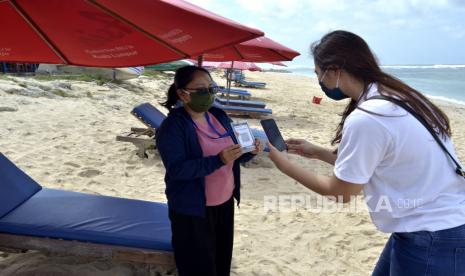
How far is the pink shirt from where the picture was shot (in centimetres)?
235

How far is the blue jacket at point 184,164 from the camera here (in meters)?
2.17

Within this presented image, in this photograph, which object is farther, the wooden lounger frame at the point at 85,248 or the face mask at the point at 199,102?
the wooden lounger frame at the point at 85,248

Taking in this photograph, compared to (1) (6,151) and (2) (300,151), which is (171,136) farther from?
(1) (6,151)

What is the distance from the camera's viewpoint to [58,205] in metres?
3.33

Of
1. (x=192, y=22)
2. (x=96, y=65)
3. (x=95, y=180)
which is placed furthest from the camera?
(x=95, y=180)

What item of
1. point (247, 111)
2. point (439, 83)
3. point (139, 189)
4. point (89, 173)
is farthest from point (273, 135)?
point (439, 83)

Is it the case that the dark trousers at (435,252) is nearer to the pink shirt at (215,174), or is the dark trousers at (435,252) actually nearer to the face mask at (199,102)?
the pink shirt at (215,174)

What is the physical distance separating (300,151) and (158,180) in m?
3.44

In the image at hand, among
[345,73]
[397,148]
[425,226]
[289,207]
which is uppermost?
[345,73]

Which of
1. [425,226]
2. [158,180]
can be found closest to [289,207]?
[158,180]

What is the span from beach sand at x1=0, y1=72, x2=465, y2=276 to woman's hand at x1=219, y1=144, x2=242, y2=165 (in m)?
1.55

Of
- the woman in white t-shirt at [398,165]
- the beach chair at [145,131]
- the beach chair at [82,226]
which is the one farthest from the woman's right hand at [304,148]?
the beach chair at [145,131]

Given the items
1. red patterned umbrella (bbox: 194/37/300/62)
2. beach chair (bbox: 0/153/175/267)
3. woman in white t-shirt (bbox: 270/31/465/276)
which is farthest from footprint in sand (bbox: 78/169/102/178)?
woman in white t-shirt (bbox: 270/31/465/276)

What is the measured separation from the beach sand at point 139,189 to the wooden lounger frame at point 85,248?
268 mm
